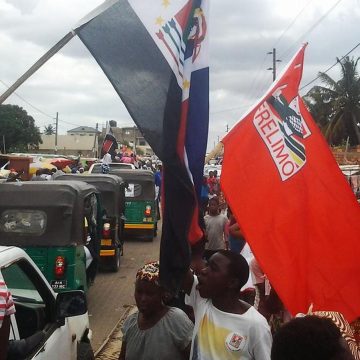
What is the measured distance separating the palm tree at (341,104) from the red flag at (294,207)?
35012 mm

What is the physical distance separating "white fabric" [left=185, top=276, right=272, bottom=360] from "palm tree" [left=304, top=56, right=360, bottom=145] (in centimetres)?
3637

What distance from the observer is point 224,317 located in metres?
2.75

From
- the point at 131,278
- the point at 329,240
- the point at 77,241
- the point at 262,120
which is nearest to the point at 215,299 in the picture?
the point at 329,240

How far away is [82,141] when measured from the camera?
314 feet

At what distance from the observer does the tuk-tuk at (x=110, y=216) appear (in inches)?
409

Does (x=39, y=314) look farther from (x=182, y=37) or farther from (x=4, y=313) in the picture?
(x=182, y=37)

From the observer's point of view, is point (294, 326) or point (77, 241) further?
point (77, 241)

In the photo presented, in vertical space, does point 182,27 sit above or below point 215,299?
above

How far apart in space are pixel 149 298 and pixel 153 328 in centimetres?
16

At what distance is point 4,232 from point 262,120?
14.3 ft

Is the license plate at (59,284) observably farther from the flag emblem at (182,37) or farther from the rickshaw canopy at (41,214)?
the flag emblem at (182,37)

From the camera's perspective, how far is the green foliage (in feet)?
211

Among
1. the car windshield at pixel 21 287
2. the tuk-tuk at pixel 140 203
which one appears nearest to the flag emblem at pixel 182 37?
the car windshield at pixel 21 287

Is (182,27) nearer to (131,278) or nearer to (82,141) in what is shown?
(131,278)
